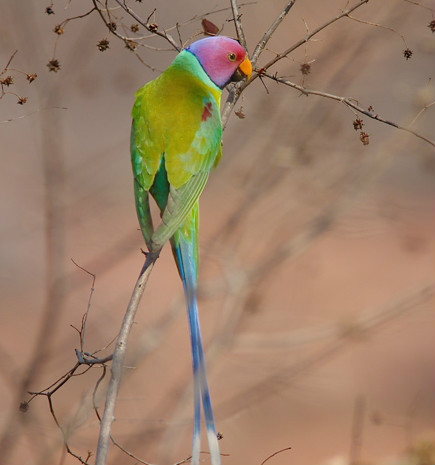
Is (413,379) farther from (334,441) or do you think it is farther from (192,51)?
(192,51)

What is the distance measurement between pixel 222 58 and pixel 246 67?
154mm

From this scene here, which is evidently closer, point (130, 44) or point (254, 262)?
point (130, 44)

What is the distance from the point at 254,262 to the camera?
539 cm

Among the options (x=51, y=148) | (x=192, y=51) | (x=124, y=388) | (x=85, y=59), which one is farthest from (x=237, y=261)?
(x=124, y=388)

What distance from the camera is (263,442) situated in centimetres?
489

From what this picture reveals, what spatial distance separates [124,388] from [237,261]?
7.60 feet

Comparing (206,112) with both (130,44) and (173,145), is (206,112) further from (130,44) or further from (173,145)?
(130,44)

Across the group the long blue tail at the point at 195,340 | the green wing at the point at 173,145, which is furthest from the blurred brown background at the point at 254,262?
the green wing at the point at 173,145

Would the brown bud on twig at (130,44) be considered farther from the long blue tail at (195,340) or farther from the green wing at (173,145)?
the long blue tail at (195,340)

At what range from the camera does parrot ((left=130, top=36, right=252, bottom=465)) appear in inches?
101

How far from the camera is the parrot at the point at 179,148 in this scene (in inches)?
101

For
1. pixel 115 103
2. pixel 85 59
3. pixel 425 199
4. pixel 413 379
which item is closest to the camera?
pixel 85 59

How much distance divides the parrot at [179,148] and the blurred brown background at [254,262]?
0.44 ft

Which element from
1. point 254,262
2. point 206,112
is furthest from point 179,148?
point 254,262
